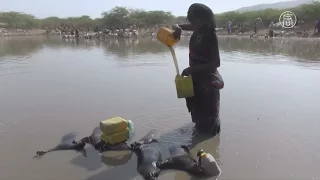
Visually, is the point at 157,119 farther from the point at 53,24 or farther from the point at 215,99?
the point at 53,24

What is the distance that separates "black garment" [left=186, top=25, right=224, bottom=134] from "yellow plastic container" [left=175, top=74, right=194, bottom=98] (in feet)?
0.62

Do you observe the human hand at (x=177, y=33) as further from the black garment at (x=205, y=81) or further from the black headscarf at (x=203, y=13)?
the black headscarf at (x=203, y=13)

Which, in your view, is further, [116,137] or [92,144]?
[92,144]

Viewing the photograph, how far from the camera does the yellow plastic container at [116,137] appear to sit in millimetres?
4906

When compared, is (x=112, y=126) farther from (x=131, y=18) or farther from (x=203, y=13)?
(x=131, y=18)

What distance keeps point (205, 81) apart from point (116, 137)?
1649 millimetres

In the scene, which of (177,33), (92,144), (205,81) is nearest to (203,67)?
(205,81)

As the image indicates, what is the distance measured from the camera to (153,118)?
6.57 m

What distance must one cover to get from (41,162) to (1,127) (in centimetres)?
189

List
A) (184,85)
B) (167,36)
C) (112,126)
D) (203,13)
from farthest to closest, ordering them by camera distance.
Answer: (167,36) < (184,85) < (203,13) < (112,126)

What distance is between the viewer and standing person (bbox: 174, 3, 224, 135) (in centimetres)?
519

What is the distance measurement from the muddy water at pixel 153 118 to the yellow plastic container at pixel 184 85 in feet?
2.41

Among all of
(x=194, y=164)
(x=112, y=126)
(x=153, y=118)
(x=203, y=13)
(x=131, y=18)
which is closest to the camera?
(x=194, y=164)

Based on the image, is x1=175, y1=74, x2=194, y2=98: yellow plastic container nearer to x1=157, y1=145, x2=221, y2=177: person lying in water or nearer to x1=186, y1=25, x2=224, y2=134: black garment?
x1=186, y1=25, x2=224, y2=134: black garment
